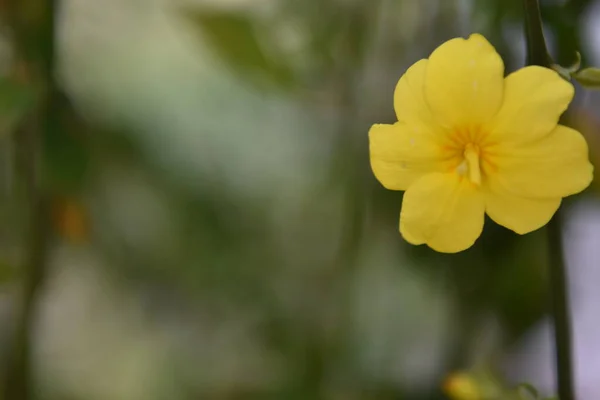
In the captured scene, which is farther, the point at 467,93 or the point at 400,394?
the point at 400,394

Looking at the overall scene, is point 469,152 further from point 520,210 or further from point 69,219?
point 69,219

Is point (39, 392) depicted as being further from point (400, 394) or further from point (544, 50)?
point (544, 50)

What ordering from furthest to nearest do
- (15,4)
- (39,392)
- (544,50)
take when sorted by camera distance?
(39,392)
(15,4)
(544,50)

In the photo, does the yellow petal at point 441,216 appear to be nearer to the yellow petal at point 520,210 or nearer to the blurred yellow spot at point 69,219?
the yellow petal at point 520,210

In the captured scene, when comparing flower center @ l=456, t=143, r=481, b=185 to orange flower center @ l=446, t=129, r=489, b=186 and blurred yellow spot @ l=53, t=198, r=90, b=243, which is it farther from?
blurred yellow spot @ l=53, t=198, r=90, b=243

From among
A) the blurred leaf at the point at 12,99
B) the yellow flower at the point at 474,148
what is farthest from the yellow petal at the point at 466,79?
the blurred leaf at the point at 12,99

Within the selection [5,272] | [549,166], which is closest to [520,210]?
[549,166]

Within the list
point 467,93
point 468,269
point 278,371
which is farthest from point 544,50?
point 278,371
